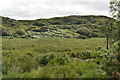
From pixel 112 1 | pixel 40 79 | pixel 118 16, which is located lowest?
pixel 40 79

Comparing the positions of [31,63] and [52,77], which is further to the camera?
[31,63]

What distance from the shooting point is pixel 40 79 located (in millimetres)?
6789

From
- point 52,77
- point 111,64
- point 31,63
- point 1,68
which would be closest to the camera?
point 52,77

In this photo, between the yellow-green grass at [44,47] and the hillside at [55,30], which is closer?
the yellow-green grass at [44,47]

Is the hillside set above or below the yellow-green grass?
above

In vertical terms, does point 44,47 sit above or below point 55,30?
below

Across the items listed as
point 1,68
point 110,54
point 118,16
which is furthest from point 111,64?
point 1,68

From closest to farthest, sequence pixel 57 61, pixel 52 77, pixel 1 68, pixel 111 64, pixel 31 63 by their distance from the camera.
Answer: pixel 52 77 < pixel 1 68 < pixel 111 64 < pixel 31 63 < pixel 57 61

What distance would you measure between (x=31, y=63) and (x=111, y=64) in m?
4.67

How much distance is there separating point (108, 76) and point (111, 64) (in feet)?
4.73

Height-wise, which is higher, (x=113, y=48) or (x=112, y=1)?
(x=112, y=1)

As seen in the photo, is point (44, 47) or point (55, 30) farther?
point (55, 30)

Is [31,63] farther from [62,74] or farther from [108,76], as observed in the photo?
[108,76]

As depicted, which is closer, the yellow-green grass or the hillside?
the yellow-green grass
